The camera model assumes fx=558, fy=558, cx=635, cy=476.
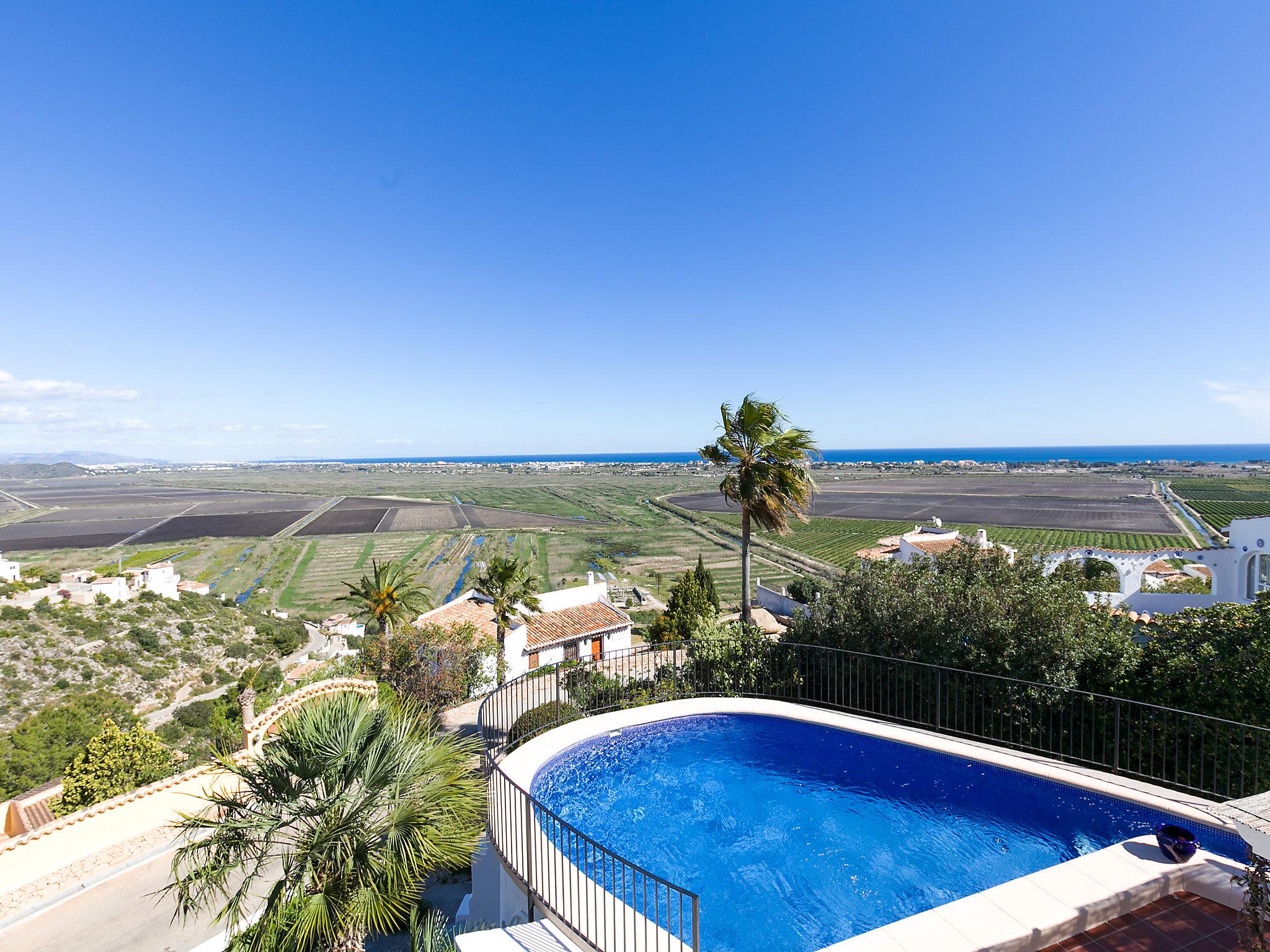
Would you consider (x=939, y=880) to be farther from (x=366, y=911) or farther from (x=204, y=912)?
(x=204, y=912)

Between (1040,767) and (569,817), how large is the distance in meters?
5.84

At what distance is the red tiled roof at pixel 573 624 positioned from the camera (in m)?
19.0

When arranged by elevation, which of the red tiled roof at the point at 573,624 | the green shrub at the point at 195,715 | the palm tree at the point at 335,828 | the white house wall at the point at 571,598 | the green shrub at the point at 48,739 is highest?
the palm tree at the point at 335,828

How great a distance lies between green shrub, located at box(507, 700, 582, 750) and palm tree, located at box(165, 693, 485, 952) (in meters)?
3.67

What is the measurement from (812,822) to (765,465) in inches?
257

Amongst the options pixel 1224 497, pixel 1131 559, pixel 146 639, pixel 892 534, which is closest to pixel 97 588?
pixel 146 639

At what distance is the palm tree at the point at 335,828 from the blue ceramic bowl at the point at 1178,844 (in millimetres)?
5896

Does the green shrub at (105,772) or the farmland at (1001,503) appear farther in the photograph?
the farmland at (1001,503)

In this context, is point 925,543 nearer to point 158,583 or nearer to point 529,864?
point 529,864

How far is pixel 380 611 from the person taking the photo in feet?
57.5

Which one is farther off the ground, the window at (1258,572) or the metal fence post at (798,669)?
the window at (1258,572)

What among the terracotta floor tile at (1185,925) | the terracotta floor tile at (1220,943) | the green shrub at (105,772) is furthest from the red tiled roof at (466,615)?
the terracotta floor tile at (1220,943)

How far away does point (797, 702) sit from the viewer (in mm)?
9938

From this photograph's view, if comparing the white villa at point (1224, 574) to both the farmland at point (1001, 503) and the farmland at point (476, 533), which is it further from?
the farmland at point (1001, 503)
